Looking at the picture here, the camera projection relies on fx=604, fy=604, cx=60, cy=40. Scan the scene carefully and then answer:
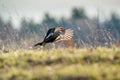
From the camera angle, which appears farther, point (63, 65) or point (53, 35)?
point (53, 35)

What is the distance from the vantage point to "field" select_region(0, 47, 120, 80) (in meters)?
10.3

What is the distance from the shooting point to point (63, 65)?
11016mm

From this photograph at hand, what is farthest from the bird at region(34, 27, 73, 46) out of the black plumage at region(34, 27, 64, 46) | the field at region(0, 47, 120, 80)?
the field at region(0, 47, 120, 80)

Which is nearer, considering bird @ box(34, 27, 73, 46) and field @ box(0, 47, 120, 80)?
field @ box(0, 47, 120, 80)

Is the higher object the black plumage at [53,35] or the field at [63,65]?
the field at [63,65]

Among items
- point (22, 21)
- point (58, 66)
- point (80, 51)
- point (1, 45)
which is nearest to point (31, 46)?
point (1, 45)

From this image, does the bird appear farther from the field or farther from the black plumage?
the field

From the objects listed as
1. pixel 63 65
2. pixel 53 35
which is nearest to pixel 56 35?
pixel 53 35

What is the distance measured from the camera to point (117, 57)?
11.3 metres

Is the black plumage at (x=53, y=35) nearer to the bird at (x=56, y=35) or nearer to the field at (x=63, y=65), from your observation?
the bird at (x=56, y=35)

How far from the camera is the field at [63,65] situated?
10.3 metres

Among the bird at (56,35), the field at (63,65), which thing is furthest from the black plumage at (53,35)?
the field at (63,65)

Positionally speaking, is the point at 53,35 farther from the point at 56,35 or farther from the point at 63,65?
the point at 63,65

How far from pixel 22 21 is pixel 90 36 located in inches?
97.3
